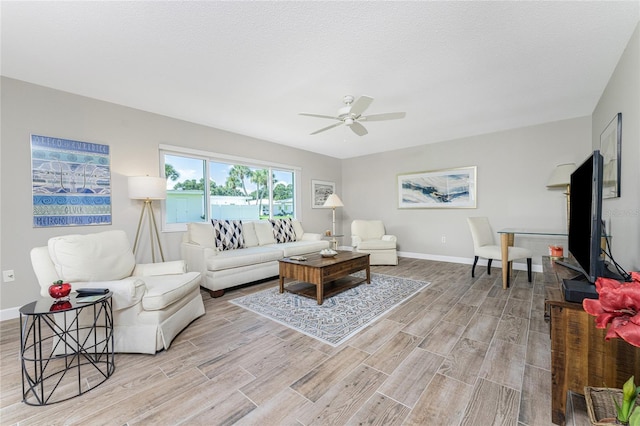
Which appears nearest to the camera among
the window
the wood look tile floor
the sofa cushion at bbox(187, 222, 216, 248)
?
the wood look tile floor

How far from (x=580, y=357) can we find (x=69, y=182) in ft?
15.0

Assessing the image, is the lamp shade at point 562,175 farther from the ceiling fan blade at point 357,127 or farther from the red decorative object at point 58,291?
the red decorative object at point 58,291

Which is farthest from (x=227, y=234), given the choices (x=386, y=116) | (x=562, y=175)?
(x=562, y=175)

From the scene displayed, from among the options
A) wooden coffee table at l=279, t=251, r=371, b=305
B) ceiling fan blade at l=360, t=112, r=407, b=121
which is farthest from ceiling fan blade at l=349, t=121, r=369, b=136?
wooden coffee table at l=279, t=251, r=371, b=305

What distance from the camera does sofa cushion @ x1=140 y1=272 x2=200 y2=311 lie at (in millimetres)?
1984

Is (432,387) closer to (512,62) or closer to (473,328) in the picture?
(473,328)

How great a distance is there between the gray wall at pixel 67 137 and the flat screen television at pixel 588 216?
14.2 feet

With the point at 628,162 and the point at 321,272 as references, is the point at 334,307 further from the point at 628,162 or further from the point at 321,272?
the point at 628,162

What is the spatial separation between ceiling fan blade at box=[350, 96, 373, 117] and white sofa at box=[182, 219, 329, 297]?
228 centimetres

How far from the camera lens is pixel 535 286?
11.2 ft

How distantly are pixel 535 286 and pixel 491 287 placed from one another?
1.88ft

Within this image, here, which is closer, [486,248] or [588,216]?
[588,216]

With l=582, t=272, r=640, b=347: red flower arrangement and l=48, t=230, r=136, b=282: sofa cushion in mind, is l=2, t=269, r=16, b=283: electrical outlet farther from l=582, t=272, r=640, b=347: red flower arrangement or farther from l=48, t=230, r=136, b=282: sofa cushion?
l=582, t=272, r=640, b=347: red flower arrangement

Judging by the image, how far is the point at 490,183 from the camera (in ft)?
15.1
